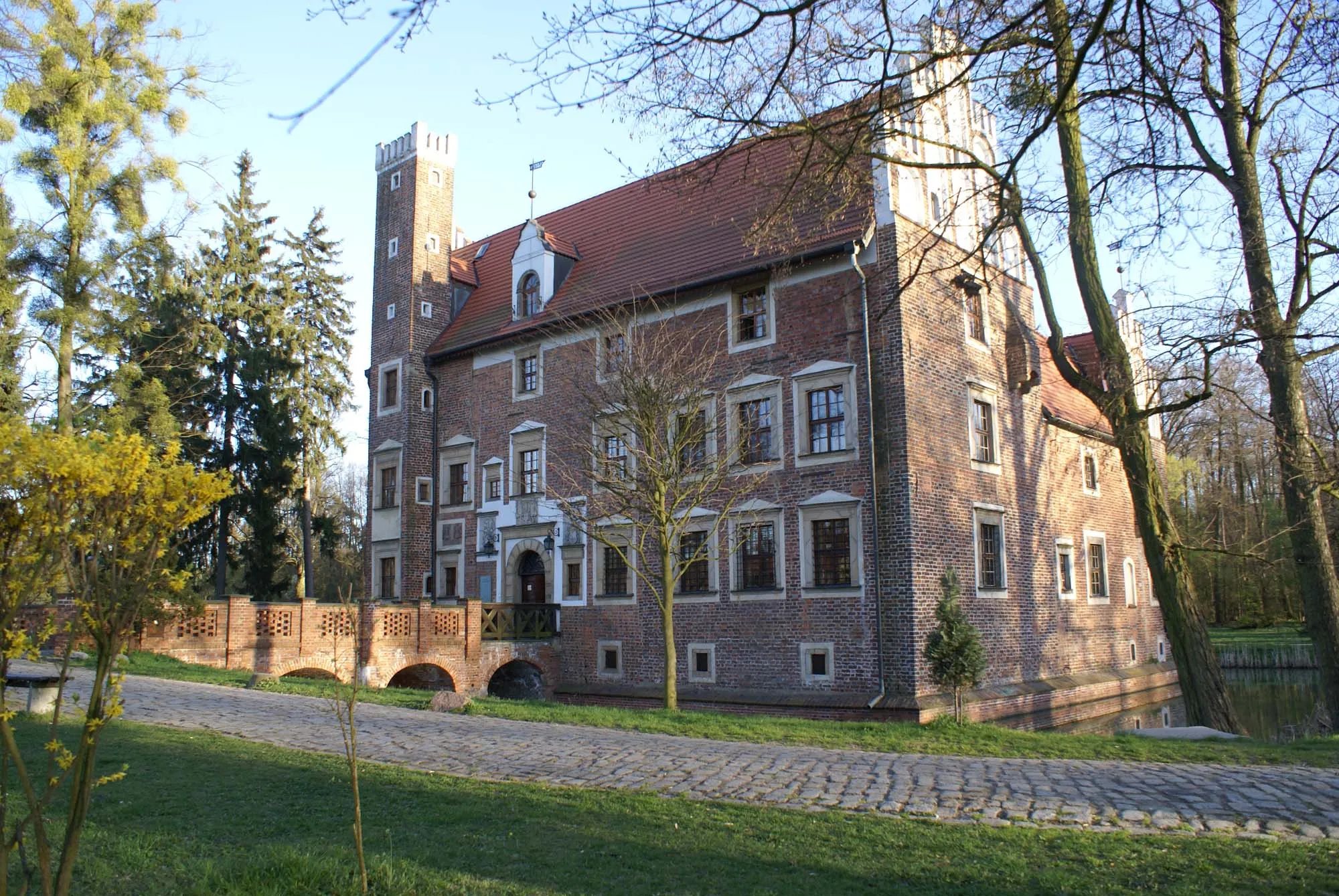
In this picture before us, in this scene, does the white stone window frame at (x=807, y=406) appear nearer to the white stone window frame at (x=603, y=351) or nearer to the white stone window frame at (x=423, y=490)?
the white stone window frame at (x=603, y=351)

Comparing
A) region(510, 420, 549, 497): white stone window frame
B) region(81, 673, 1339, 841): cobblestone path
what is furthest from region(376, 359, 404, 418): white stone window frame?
region(81, 673, 1339, 841): cobblestone path

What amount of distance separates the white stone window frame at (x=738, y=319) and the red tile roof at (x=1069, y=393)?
316 inches

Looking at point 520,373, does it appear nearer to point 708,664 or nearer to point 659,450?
point 708,664

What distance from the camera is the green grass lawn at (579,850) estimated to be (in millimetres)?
5465

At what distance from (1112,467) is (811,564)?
13696 mm

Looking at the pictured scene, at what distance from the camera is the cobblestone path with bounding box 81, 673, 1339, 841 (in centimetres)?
768

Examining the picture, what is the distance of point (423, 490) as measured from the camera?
2775 centimetres

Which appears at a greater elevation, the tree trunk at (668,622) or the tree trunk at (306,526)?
the tree trunk at (306,526)

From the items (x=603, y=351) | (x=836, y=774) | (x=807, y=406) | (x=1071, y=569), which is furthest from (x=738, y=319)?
(x=836, y=774)

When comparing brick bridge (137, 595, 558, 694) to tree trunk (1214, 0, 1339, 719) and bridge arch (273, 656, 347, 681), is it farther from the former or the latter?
tree trunk (1214, 0, 1339, 719)

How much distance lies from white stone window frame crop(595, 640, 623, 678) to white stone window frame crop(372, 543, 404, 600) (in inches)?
282

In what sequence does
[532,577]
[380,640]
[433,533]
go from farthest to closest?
[433,533]
[532,577]
[380,640]

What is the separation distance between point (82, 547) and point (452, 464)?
77.8ft

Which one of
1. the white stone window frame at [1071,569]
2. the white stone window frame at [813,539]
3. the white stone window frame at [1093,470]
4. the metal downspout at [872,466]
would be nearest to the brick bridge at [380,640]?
the white stone window frame at [813,539]
